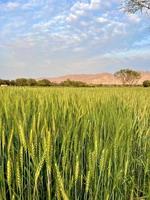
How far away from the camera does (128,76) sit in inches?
2896

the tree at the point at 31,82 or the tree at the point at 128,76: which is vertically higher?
the tree at the point at 128,76

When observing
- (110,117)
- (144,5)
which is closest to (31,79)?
(144,5)

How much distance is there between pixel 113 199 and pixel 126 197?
0.25 meters

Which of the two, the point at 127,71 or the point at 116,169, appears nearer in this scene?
the point at 116,169

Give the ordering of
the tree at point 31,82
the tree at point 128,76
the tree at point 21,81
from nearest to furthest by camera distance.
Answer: the tree at point 21,81, the tree at point 31,82, the tree at point 128,76

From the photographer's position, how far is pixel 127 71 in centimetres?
7412

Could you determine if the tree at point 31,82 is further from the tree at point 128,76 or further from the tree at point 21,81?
the tree at point 128,76

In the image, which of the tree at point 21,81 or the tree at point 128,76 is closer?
the tree at point 21,81

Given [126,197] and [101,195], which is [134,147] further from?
[101,195]

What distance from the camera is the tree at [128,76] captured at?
72.7 meters

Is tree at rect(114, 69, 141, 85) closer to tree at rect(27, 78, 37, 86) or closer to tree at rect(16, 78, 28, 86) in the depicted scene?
tree at rect(27, 78, 37, 86)

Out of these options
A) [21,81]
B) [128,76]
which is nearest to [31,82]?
[21,81]

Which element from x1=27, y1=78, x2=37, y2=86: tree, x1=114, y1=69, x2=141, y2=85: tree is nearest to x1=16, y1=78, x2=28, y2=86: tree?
x1=27, y1=78, x2=37, y2=86: tree

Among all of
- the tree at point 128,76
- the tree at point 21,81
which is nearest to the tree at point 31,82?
the tree at point 21,81
